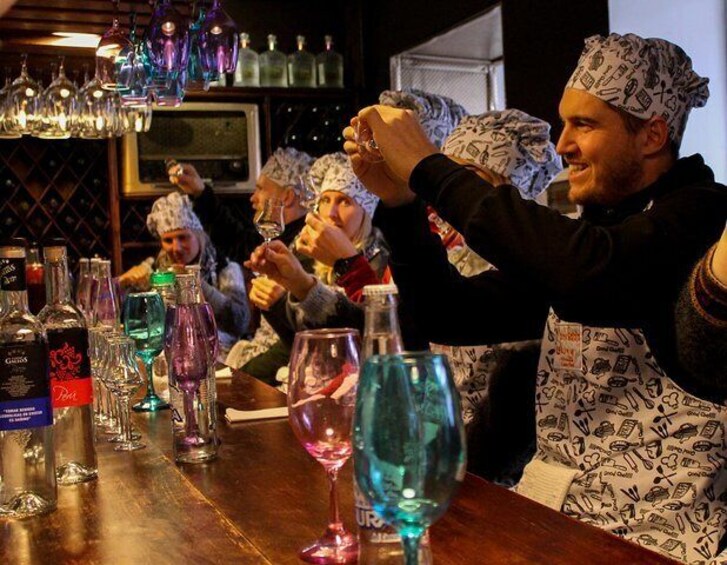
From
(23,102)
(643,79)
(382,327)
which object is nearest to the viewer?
(382,327)

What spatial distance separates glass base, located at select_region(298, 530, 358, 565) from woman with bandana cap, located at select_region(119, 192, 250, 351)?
11.0 feet

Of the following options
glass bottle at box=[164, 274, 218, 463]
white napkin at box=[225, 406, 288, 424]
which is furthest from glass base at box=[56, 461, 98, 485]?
white napkin at box=[225, 406, 288, 424]

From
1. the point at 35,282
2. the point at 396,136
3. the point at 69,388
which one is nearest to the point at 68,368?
the point at 69,388

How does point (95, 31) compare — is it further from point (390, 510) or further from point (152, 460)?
point (390, 510)

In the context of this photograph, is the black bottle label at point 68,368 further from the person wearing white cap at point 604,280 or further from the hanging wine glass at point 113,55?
the hanging wine glass at point 113,55

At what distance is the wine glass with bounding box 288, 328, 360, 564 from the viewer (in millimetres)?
890

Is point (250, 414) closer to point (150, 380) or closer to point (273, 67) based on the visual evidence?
point (150, 380)

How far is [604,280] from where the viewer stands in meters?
1.40

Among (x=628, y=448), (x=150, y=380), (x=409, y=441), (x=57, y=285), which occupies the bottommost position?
(x=628, y=448)

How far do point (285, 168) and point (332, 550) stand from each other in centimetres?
329

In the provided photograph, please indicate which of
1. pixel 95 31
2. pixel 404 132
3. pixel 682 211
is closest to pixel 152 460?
pixel 404 132

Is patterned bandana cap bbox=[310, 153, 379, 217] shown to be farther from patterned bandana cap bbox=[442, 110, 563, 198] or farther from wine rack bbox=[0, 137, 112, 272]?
wine rack bbox=[0, 137, 112, 272]

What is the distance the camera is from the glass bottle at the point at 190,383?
135 centimetres

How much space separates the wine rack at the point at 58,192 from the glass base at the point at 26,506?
4.30 meters
